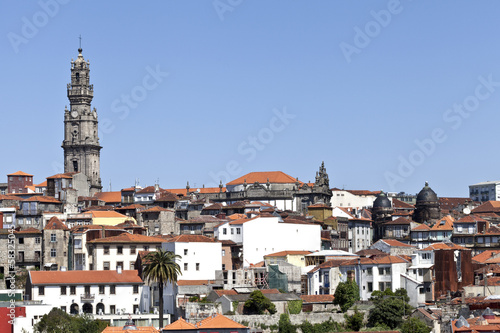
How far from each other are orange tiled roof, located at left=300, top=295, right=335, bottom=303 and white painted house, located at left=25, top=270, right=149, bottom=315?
634 inches

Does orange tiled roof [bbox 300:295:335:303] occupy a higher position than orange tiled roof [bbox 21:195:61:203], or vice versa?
orange tiled roof [bbox 21:195:61:203]

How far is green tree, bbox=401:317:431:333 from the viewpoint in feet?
315

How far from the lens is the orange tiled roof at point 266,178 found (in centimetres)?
17675

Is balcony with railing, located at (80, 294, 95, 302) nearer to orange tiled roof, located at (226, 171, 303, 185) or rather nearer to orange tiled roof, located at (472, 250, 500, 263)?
orange tiled roof, located at (472, 250, 500, 263)

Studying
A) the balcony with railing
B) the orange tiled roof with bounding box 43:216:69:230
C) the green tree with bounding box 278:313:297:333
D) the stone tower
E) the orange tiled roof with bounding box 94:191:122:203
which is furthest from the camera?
the stone tower

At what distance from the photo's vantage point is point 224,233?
428 feet

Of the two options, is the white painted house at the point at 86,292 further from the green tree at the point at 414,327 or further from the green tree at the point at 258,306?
the green tree at the point at 414,327

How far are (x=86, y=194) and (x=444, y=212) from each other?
58077 millimetres

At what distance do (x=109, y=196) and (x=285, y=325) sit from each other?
8513 centimetres

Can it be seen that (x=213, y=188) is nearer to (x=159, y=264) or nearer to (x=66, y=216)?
(x=66, y=216)

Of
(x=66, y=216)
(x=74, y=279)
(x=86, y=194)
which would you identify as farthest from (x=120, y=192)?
(x=74, y=279)

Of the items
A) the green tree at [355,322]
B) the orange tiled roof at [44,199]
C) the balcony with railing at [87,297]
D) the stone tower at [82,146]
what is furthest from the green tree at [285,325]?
the stone tower at [82,146]

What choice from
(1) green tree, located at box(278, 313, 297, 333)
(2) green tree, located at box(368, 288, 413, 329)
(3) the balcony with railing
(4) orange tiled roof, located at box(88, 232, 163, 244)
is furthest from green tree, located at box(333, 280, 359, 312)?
(4) orange tiled roof, located at box(88, 232, 163, 244)

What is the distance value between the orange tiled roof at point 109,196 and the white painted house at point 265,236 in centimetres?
4870
